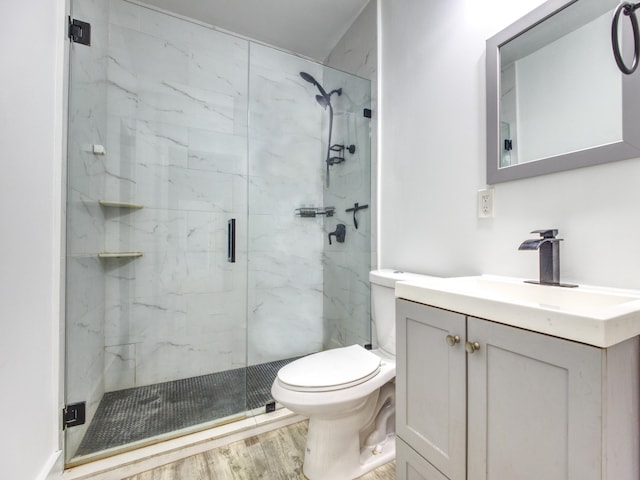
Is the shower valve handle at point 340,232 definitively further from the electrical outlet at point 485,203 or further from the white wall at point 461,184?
the electrical outlet at point 485,203

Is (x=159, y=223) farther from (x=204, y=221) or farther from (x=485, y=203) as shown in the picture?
(x=485, y=203)

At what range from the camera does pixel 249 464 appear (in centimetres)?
134

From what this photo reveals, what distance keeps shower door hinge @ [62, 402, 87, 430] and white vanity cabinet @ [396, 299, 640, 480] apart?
4.57ft

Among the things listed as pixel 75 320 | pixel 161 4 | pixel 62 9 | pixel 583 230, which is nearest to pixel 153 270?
pixel 75 320

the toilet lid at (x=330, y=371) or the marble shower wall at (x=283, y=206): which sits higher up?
the marble shower wall at (x=283, y=206)

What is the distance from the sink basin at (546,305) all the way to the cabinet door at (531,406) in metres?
0.03

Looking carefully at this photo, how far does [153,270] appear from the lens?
1.94 meters

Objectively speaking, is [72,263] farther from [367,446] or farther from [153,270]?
[367,446]

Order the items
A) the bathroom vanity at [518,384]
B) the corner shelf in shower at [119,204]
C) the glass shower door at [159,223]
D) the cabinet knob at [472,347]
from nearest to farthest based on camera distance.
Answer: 1. the bathroom vanity at [518,384]
2. the cabinet knob at [472,347]
3. the glass shower door at [159,223]
4. the corner shelf in shower at [119,204]

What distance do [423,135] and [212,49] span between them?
1.57 metres

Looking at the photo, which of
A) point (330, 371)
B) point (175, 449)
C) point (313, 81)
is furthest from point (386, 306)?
point (313, 81)

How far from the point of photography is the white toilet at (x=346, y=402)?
1.15m

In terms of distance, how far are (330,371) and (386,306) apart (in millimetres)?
432

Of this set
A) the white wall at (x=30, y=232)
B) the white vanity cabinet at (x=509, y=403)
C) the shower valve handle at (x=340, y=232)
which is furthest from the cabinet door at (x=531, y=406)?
the shower valve handle at (x=340, y=232)
